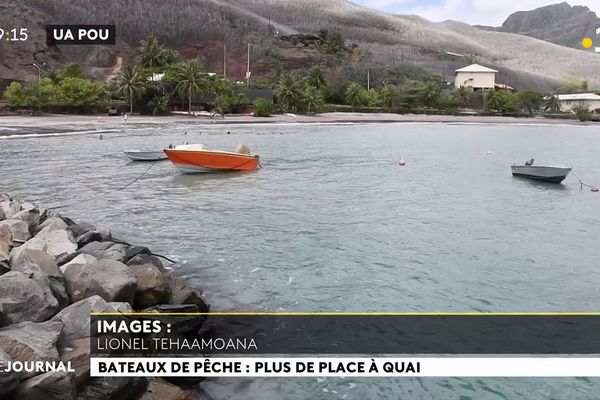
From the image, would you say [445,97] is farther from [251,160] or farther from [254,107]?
[251,160]

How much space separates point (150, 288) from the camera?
10398mm

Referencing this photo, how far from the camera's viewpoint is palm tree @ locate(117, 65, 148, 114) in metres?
91.2

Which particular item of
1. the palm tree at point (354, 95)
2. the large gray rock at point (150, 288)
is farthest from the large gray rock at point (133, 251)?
the palm tree at point (354, 95)

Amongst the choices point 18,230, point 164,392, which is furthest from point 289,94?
point 164,392

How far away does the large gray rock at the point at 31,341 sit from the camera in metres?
6.65

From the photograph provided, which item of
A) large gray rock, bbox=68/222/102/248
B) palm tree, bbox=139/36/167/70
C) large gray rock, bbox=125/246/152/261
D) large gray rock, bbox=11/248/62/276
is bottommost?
large gray rock, bbox=125/246/152/261

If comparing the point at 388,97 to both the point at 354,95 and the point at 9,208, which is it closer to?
the point at 354,95

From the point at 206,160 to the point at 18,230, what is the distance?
65.2 feet

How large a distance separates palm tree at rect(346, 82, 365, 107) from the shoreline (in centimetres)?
1062

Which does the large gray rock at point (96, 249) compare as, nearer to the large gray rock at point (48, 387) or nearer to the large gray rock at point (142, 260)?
the large gray rock at point (142, 260)

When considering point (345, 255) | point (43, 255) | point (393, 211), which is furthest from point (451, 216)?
point (43, 255)

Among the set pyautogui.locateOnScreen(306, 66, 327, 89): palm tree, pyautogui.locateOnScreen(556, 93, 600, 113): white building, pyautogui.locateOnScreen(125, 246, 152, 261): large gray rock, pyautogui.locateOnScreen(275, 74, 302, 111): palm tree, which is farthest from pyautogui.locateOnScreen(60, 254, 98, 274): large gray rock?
pyautogui.locateOnScreen(556, 93, 600, 113): white building

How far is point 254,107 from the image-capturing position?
3944 inches

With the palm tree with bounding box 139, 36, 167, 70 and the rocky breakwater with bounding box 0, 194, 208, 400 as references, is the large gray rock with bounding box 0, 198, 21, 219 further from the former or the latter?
the palm tree with bounding box 139, 36, 167, 70
